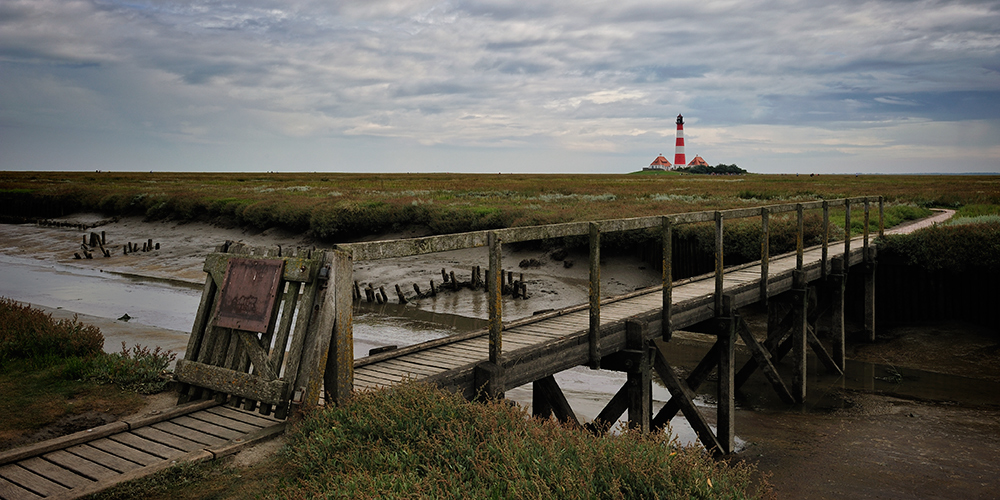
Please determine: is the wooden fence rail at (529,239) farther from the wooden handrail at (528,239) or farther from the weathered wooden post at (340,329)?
the weathered wooden post at (340,329)

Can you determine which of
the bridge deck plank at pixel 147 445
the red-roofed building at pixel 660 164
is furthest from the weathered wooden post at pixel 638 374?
the red-roofed building at pixel 660 164

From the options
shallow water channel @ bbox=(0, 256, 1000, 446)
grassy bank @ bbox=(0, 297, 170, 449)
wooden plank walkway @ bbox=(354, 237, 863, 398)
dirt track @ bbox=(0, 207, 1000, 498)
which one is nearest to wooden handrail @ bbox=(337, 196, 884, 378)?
wooden plank walkway @ bbox=(354, 237, 863, 398)

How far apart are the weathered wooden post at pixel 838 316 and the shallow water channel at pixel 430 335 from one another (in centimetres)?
44

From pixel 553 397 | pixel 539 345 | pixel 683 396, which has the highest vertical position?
pixel 539 345

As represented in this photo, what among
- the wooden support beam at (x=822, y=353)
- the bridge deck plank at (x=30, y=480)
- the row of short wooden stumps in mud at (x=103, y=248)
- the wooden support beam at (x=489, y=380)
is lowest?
the wooden support beam at (x=822, y=353)

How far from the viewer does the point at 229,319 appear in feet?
18.5

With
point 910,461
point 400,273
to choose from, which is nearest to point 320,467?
point 910,461

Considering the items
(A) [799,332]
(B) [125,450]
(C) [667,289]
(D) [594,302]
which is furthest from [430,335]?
(B) [125,450]

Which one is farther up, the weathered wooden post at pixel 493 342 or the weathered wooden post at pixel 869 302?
the weathered wooden post at pixel 493 342

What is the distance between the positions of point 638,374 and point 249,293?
4987mm

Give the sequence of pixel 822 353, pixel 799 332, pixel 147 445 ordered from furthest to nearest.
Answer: pixel 822 353 → pixel 799 332 → pixel 147 445

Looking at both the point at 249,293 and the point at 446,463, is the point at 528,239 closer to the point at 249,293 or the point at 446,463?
the point at 249,293

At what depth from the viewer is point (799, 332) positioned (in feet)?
43.3

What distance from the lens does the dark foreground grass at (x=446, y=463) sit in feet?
12.3
